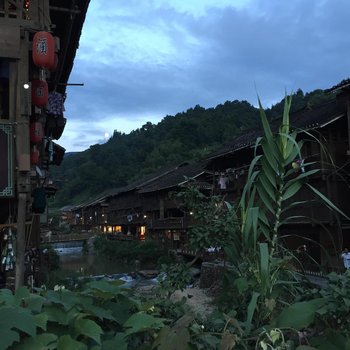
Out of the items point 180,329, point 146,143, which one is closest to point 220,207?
point 180,329

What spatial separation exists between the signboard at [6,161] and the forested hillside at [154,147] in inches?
1902

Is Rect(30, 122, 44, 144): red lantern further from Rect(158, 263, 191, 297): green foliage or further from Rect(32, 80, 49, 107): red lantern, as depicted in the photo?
Rect(158, 263, 191, 297): green foliage

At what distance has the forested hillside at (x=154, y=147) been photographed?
7806 cm

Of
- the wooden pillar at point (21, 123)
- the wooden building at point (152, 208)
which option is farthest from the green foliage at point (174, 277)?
the wooden building at point (152, 208)

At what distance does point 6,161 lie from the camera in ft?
27.5

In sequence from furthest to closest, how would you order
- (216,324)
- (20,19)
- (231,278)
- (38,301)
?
1. (20,19)
2. (231,278)
3. (216,324)
4. (38,301)

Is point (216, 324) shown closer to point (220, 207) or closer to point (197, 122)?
point (220, 207)

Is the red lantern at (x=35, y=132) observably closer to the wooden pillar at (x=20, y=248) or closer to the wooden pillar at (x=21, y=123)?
the wooden pillar at (x=21, y=123)

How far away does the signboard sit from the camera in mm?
8312

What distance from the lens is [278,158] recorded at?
2.52 metres

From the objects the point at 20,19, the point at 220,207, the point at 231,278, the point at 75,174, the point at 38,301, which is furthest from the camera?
the point at 75,174

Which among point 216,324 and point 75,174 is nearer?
point 216,324

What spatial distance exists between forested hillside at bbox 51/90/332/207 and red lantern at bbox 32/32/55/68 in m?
47.6

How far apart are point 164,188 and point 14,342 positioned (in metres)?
35.8
